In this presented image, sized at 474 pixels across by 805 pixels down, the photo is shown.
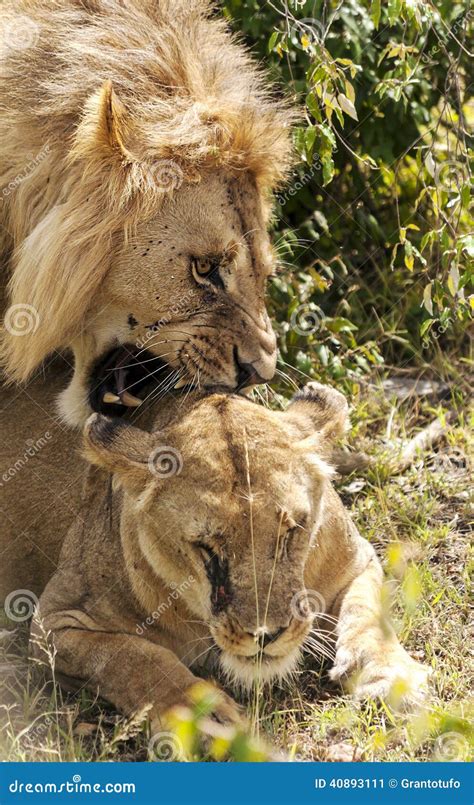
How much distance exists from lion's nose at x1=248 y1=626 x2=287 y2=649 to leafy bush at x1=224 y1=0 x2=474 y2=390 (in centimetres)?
229

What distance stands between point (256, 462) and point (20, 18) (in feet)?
7.68

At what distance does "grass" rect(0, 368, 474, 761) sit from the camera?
4.20 m

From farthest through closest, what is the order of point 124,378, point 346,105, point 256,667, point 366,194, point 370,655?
point 366,194
point 346,105
point 124,378
point 370,655
point 256,667

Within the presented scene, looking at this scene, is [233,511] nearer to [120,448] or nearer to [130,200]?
[120,448]

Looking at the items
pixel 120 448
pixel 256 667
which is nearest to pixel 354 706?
pixel 256 667

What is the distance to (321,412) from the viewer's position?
15.7ft

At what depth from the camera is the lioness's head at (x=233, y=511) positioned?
13.5 feet

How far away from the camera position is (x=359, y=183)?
→ 7.79 m

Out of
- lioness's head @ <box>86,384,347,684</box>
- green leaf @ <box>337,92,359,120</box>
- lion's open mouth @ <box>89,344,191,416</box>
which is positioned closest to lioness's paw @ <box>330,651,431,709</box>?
lioness's head @ <box>86,384,347,684</box>

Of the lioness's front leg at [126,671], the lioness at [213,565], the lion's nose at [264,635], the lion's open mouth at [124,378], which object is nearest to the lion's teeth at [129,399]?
the lion's open mouth at [124,378]

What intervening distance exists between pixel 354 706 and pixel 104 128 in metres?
2.36

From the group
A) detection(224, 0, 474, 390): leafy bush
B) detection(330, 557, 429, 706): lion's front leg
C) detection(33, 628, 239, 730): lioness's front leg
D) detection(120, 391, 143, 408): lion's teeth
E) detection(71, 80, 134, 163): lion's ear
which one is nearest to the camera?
detection(33, 628, 239, 730): lioness's front leg

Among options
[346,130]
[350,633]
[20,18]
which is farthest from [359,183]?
[350,633]

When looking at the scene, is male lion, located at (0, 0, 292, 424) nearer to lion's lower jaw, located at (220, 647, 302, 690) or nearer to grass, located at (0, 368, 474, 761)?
lion's lower jaw, located at (220, 647, 302, 690)
